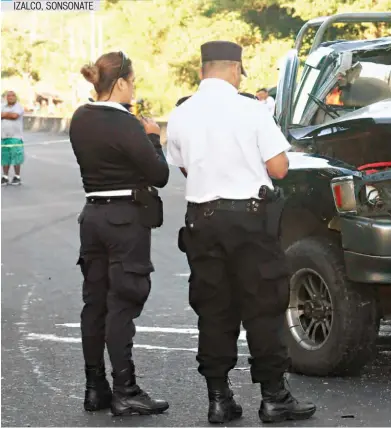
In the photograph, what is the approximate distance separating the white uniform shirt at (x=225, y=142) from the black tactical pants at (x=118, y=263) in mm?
391

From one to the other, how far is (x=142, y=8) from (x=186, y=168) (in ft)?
154

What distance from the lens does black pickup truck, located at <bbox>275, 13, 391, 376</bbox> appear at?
23.7 feet

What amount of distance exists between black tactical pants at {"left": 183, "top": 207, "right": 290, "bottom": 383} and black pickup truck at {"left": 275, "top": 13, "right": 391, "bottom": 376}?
0.78 meters

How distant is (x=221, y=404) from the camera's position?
652 cm

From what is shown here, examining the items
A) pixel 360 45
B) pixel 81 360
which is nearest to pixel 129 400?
pixel 81 360

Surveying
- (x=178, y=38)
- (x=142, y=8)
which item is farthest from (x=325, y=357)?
(x=142, y=8)

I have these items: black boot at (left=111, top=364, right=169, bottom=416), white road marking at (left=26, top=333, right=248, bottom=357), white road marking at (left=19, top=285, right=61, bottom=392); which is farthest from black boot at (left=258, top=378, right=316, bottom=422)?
white road marking at (left=26, top=333, right=248, bottom=357)

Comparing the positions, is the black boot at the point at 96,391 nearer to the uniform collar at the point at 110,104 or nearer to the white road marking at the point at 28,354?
the white road marking at the point at 28,354

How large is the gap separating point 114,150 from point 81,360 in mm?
2061

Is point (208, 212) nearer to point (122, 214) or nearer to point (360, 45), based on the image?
point (122, 214)

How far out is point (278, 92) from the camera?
28.5 feet

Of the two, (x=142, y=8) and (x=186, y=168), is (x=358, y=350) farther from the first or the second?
(x=142, y=8)

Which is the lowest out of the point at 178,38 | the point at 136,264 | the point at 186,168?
the point at 178,38

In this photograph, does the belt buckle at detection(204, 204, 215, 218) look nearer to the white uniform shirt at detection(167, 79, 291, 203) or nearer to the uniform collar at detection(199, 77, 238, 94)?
the white uniform shirt at detection(167, 79, 291, 203)
